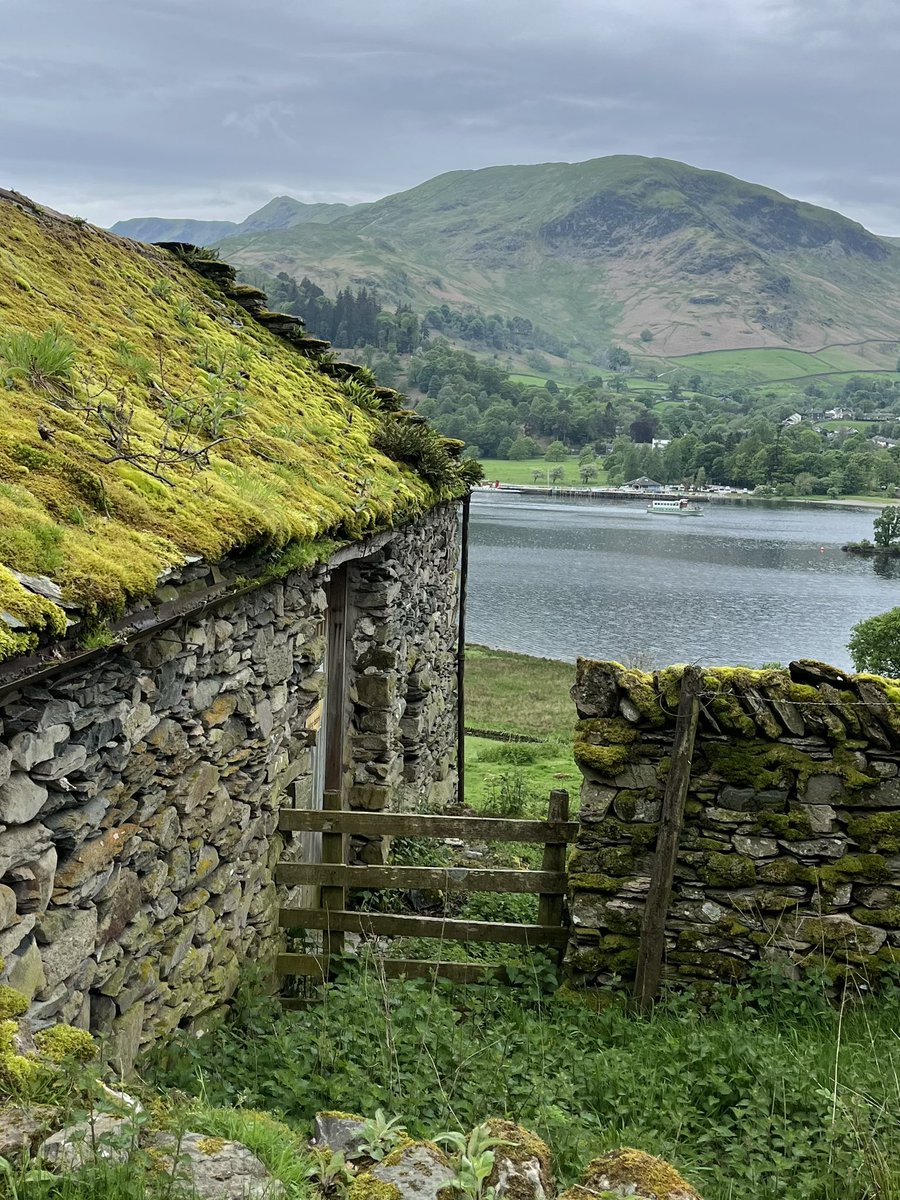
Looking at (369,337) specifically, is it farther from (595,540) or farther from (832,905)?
(832,905)

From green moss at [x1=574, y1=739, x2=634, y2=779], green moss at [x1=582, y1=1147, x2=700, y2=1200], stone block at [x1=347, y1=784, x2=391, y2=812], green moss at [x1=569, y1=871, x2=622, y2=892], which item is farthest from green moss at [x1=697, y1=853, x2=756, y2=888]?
green moss at [x1=582, y1=1147, x2=700, y2=1200]

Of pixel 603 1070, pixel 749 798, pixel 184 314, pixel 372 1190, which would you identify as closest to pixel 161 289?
pixel 184 314

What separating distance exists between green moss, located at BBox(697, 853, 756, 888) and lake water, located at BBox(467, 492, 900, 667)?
15.7 meters

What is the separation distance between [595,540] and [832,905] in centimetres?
8448

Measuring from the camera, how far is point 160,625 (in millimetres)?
4605

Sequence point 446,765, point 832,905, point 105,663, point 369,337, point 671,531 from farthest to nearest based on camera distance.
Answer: point 369,337, point 671,531, point 446,765, point 832,905, point 105,663

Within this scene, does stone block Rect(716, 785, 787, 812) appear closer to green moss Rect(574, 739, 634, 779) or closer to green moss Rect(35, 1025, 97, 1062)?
green moss Rect(574, 739, 634, 779)

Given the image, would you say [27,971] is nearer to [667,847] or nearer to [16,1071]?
[16,1071]

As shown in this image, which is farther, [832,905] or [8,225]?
[8,225]

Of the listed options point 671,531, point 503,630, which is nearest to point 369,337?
point 671,531

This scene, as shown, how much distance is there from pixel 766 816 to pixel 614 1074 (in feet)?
7.17

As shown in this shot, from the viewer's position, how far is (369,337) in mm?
189250

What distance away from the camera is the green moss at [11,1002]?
343 cm

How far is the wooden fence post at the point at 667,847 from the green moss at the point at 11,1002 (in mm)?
4156
